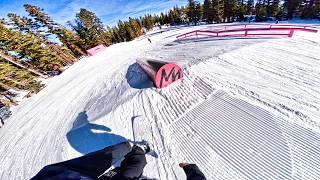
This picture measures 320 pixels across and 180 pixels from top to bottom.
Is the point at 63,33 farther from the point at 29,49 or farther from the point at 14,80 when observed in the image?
the point at 14,80

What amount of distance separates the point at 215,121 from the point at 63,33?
43654mm

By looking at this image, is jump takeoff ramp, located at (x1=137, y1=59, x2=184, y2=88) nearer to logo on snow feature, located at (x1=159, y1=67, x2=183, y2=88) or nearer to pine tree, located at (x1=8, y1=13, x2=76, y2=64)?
logo on snow feature, located at (x1=159, y1=67, x2=183, y2=88)

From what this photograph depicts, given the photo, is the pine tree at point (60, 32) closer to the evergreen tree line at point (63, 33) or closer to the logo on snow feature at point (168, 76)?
the evergreen tree line at point (63, 33)

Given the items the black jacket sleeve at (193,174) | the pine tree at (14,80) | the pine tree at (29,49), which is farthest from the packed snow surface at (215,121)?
the pine tree at (29,49)

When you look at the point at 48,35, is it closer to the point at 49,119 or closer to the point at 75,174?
the point at 49,119

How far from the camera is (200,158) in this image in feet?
21.5

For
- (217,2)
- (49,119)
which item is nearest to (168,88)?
(49,119)

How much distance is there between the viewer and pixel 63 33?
4253 cm

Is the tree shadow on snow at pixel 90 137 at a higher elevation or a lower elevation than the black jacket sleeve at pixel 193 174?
lower

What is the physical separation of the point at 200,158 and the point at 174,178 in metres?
1.18

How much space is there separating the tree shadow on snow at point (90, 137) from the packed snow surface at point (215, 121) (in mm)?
54

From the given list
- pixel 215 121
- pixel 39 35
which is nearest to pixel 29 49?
pixel 39 35

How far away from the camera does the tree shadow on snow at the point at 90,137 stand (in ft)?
26.7

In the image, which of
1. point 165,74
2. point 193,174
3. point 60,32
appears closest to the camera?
point 193,174
